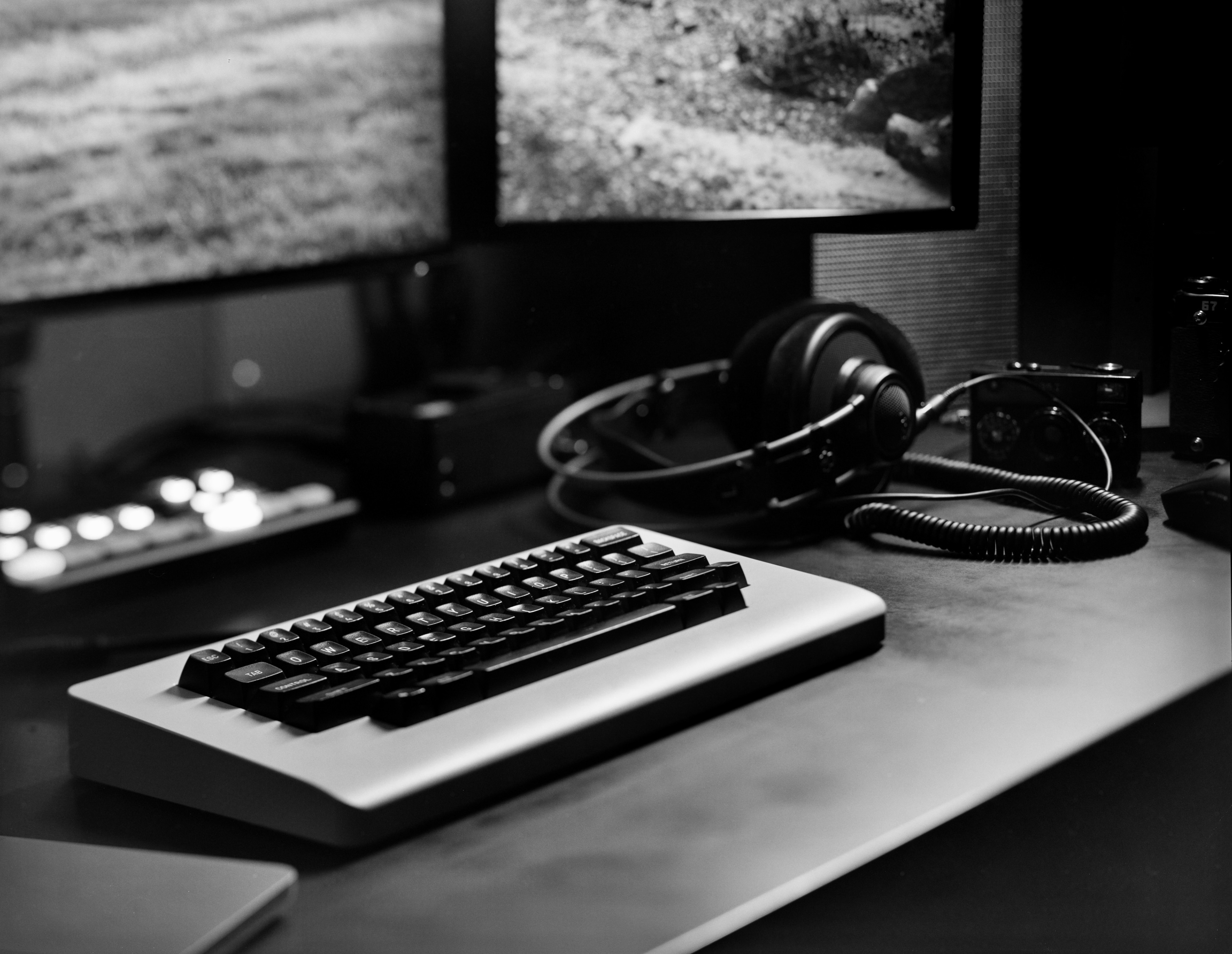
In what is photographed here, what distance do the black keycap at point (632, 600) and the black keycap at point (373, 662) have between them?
0.10 meters

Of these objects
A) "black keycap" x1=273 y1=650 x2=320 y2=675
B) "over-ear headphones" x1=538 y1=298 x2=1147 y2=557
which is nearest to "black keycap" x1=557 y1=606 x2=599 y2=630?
"black keycap" x1=273 y1=650 x2=320 y2=675

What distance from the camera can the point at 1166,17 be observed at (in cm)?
64

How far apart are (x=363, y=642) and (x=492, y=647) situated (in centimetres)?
5

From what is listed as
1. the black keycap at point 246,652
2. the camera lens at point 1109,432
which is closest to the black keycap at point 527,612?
the black keycap at point 246,652

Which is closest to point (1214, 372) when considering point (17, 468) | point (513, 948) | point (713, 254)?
point (713, 254)

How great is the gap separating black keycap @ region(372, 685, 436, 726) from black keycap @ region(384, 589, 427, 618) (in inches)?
3.4

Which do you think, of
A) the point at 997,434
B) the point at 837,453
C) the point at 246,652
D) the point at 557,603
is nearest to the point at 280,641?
the point at 246,652

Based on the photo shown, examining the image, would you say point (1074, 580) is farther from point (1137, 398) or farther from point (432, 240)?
point (432, 240)

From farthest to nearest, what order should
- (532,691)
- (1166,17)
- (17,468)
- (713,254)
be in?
(713,254) < (17,468) < (1166,17) < (532,691)

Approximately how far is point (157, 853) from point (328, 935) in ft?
0.27

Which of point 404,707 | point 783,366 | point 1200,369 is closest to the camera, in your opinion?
point 404,707

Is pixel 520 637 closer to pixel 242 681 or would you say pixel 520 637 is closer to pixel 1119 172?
pixel 242 681

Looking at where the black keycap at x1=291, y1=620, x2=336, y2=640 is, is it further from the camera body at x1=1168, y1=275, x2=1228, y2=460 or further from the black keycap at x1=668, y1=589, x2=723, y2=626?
the camera body at x1=1168, y1=275, x2=1228, y2=460

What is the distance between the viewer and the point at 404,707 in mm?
456
